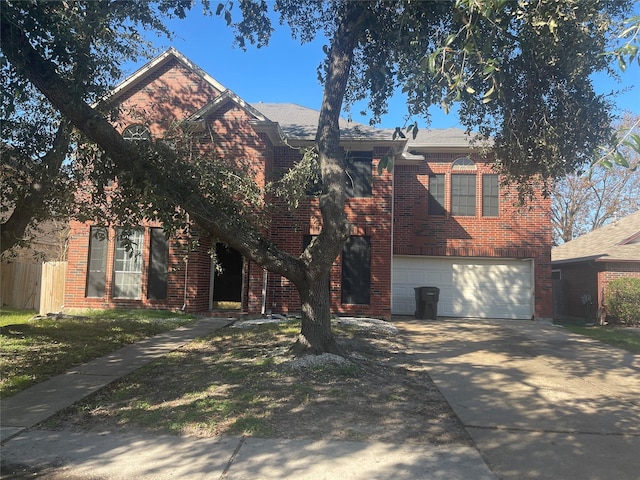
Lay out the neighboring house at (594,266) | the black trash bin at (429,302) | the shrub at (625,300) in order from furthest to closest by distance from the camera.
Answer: the neighboring house at (594,266) < the shrub at (625,300) < the black trash bin at (429,302)

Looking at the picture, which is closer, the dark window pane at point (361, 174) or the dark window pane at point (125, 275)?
the dark window pane at point (125, 275)

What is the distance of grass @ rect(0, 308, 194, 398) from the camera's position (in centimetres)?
682

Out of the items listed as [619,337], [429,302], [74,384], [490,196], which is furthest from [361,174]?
[74,384]

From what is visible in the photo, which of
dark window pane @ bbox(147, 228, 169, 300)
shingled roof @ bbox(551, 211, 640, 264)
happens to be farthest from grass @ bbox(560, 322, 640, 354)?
dark window pane @ bbox(147, 228, 169, 300)

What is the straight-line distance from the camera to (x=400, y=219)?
1585 centimetres

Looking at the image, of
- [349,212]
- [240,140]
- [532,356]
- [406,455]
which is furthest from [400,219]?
[406,455]

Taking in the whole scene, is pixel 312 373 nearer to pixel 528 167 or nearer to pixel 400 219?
pixel 528 167

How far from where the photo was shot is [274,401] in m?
5.43

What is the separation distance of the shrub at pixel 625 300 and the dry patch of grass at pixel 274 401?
443 inches

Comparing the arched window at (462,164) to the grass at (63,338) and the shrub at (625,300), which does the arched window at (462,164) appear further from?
the grass at (63,338)

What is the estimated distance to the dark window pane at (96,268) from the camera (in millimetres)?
13523

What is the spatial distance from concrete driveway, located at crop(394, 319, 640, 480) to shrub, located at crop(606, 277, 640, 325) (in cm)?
563

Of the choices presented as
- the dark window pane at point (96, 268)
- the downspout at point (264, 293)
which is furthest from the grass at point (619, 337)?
the dark window pane at point (96, 268)

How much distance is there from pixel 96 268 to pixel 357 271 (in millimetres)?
7611
